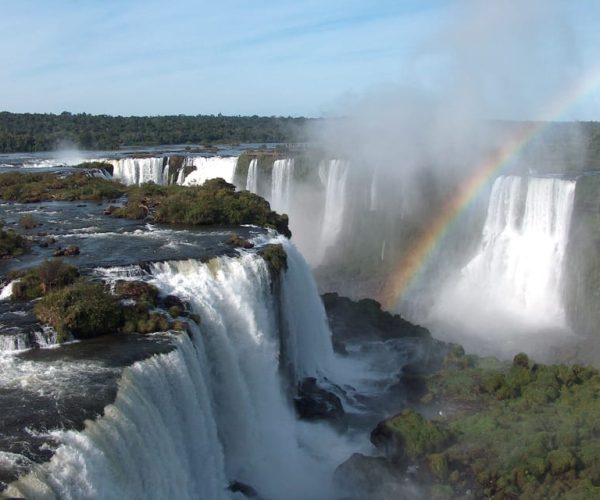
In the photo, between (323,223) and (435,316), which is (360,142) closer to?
(323,223)

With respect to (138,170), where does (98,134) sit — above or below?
above

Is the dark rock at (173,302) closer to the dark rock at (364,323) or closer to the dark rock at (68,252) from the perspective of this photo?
the dark rock at (68,252)

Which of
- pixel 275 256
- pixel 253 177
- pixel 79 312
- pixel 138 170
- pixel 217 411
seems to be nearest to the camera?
pixel 79 312

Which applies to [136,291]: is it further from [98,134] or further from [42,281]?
[98,134]

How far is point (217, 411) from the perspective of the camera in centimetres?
1524

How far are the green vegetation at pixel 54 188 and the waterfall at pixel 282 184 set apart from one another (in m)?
10.8

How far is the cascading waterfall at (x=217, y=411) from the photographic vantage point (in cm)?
970

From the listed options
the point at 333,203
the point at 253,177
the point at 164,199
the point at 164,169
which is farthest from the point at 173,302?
the point at 164,169

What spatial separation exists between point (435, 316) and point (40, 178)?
66.8 ft

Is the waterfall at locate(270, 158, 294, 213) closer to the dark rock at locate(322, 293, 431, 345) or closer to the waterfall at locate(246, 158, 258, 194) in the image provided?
the waterfall at locate(246, 158, 258, 194)

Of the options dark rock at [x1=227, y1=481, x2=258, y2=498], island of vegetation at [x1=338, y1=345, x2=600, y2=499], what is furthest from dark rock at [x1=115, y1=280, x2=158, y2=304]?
island of vegetation at [x1=338, y1=345, x2=600, y2=499]

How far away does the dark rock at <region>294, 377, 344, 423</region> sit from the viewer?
18.9 meters

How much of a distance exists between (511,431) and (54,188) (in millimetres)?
23436

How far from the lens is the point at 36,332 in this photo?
13.3 metres
